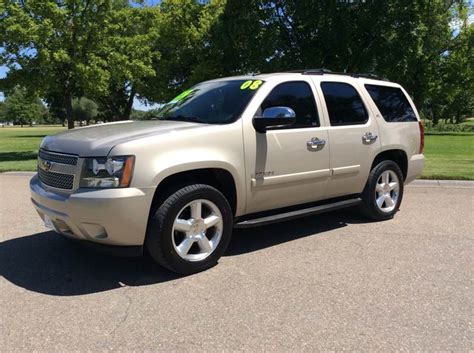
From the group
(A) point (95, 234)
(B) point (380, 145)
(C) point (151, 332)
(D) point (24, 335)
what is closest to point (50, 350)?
(D) point (24, 335)

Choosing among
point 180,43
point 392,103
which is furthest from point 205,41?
point 392,103

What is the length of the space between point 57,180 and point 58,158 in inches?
Result: 7.9

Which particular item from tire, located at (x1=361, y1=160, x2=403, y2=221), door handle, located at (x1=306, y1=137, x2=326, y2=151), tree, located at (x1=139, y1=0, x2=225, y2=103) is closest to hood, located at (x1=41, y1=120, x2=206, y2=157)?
door handle, located at (x1=306, y1=137, x2=326, y2=151)

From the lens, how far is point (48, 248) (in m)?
5.26

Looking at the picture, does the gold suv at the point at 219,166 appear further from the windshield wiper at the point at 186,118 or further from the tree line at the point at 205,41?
the tree line at the point at 205,41

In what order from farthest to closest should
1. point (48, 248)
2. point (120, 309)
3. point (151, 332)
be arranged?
point (48, 248) < point (120, 309) < point (151, 332)

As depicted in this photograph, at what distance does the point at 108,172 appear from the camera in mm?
3955

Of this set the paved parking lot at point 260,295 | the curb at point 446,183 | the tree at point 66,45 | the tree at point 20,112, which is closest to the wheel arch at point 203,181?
the paved parking lot at point 260,295

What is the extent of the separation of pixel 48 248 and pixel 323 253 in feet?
9.93

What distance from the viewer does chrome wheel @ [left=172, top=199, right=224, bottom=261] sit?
434 cm

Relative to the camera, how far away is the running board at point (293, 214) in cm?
483

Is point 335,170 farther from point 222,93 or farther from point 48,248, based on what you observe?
point 48,248

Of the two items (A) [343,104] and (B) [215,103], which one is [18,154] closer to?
(B) [215,103]

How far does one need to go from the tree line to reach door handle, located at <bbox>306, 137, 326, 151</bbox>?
13.9m
